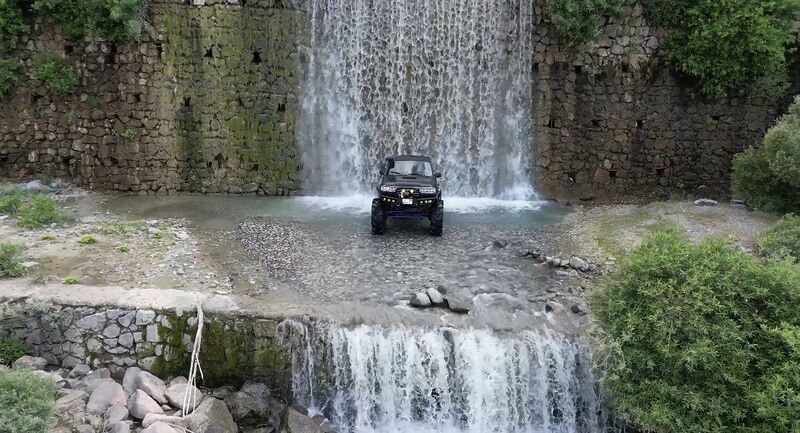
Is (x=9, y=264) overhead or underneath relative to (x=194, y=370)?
overhead

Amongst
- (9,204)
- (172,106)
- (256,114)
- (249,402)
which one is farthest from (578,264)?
(9,204)

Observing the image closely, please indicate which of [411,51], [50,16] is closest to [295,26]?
[411,51]

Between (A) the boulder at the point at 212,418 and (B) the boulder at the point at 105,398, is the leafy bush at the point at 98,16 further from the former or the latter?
(A) the boulder at the point at 212,418

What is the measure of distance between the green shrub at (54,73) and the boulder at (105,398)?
10393 millimetres

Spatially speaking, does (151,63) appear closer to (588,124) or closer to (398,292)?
(398,292)

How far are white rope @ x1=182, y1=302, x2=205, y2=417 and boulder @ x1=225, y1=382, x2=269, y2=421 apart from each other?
477 mm

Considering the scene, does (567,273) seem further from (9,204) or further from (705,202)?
(9,204)

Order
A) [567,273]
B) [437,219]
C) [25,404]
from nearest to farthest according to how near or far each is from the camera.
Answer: [25,404] → [567,273] → [437,219]

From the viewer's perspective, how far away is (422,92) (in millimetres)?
15750

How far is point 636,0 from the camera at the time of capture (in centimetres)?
1519

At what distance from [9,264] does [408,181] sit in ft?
23.6

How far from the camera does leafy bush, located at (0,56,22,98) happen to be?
573 inches

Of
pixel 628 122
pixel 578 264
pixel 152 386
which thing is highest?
pixel 628 122

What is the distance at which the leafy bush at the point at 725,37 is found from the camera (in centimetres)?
1402
